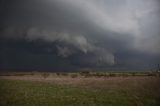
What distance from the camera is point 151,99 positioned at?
101 feet

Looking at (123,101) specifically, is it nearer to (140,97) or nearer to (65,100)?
(140,97)

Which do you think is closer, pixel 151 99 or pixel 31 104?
pixel 31 104

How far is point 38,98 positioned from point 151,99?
16664 mm

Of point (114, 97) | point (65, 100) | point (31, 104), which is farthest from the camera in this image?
point (114, 97)

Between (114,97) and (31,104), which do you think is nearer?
(31,104)

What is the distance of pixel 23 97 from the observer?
30047mm

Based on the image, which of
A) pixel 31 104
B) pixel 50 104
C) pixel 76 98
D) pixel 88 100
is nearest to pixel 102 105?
pixel 88 100

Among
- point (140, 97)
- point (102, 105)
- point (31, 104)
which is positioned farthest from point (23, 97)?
point (140, 97)

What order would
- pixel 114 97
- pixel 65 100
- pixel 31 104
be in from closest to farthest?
pixel 31 104
pixel 65 100
pixel 114 97

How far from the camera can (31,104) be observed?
2650cm

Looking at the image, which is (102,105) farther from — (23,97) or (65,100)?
(23,97)

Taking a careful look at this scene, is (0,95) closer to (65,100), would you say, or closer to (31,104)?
(31,104)

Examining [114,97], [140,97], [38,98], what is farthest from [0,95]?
[140,97]

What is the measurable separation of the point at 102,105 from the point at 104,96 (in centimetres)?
500
